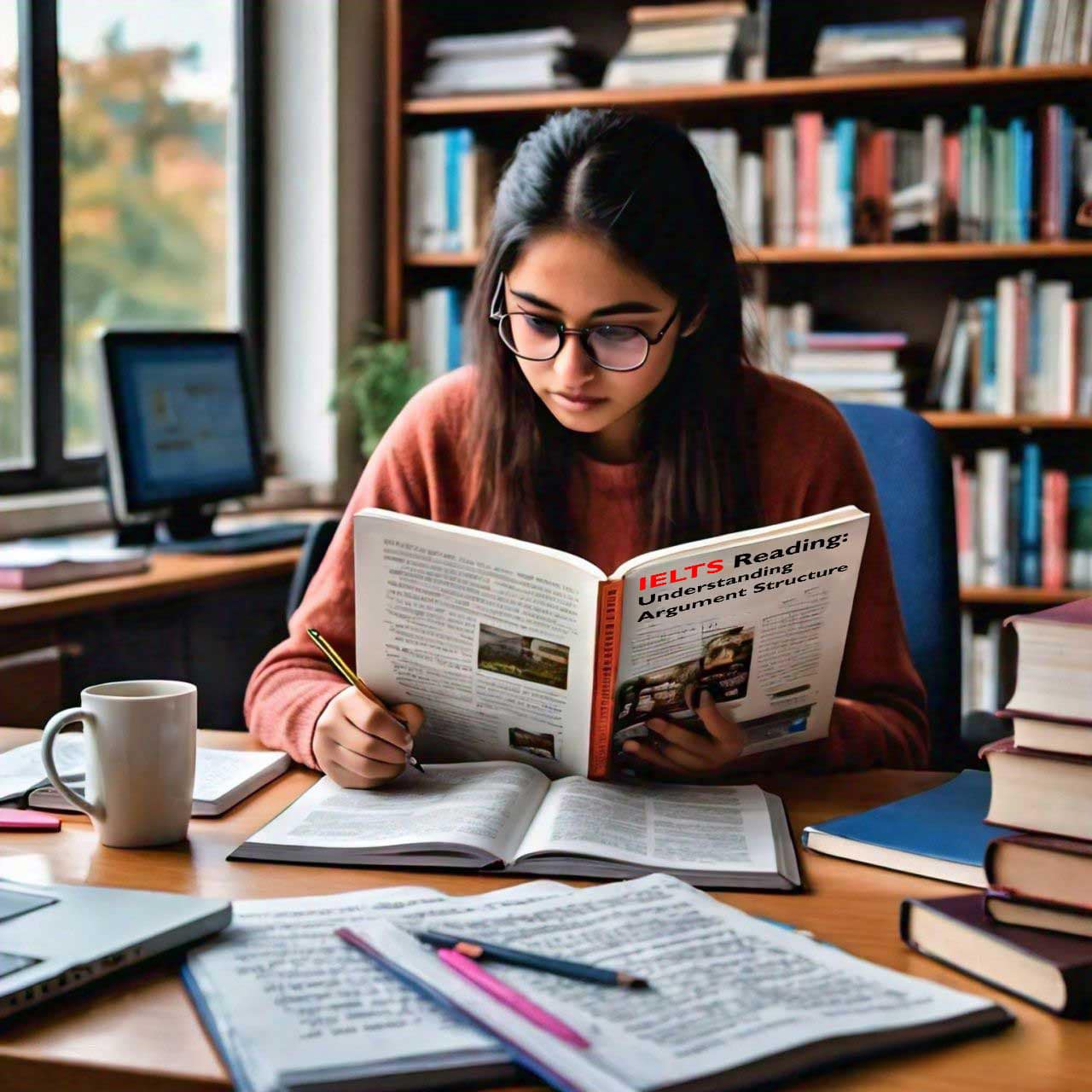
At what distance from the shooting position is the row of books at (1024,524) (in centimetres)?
296

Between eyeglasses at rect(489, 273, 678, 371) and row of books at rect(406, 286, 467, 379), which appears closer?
eyeglasses at rect(489, 273, 678, 371)

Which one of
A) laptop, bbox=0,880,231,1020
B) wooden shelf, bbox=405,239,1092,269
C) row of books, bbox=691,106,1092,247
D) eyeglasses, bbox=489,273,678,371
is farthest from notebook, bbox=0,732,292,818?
row of books, bbox=691,106,1092,247

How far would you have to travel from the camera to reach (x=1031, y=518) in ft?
9.75

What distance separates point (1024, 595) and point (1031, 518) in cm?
16

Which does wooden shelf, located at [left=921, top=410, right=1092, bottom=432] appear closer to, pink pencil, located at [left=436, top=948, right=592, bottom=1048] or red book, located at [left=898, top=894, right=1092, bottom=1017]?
red book, located at [left=898, top=894, right=1092, bottom=1017]

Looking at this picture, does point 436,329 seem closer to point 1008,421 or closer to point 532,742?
point 1008,421

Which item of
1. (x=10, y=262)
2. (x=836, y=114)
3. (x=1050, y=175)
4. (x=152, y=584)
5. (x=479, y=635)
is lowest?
(x=152, y=584)

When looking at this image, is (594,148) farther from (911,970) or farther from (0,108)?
(0,108)

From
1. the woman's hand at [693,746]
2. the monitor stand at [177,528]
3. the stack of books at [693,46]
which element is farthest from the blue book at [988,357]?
the woman's hand at [693,746]

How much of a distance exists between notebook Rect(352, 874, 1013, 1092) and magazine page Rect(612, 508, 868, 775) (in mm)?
304

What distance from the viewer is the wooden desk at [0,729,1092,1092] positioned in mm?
648

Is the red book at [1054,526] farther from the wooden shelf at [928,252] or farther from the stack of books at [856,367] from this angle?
the wooden shelf at [928,252]

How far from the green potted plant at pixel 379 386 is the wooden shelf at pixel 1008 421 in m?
1.13

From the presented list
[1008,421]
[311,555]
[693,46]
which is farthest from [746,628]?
[693,46]
